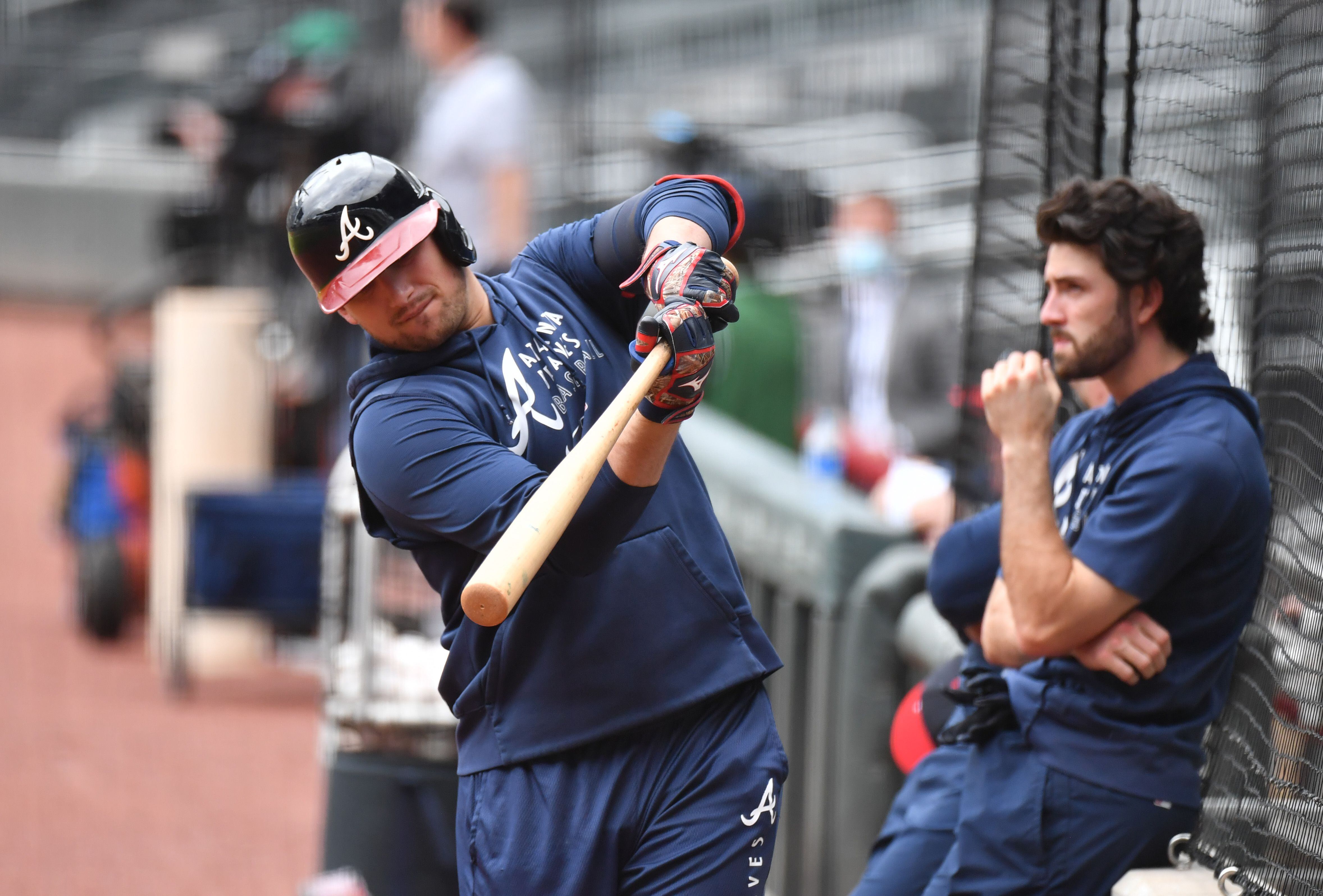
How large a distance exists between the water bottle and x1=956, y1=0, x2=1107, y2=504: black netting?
2130 mm

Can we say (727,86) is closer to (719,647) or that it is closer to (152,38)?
(152,38)

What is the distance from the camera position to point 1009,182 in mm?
4312

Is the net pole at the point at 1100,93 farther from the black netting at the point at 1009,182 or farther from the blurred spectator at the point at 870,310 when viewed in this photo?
the blurred spectator at the point at 870,310

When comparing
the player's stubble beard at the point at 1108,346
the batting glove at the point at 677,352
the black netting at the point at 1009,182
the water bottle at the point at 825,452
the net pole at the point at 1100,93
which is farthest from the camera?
the water bottle at the point at 825,452

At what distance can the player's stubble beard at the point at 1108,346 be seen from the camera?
299cm

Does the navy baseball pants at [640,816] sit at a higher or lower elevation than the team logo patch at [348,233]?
lower

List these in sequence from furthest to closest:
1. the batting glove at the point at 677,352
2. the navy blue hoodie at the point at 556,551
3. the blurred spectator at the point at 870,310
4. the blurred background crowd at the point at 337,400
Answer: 1. the blurred spectator at the point at 870,310
2. the blurred background crowd at the point at 337,400
3. the navy blue hoodie at the point at 556,551
4. the batting glove at the point at 677,352

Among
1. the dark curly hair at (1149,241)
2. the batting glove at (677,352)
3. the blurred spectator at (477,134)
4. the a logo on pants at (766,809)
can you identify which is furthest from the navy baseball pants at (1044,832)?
the blurred spectator at (477,134)

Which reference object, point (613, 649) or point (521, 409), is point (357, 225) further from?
point (613, 649)

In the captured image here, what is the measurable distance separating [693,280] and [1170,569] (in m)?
1.04

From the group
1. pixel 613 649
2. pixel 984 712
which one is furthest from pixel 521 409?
pixel 984 712

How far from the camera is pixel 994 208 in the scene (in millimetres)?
4352

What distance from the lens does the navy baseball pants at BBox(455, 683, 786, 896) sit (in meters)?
2.69

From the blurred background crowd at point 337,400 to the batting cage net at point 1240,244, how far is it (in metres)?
0.62
